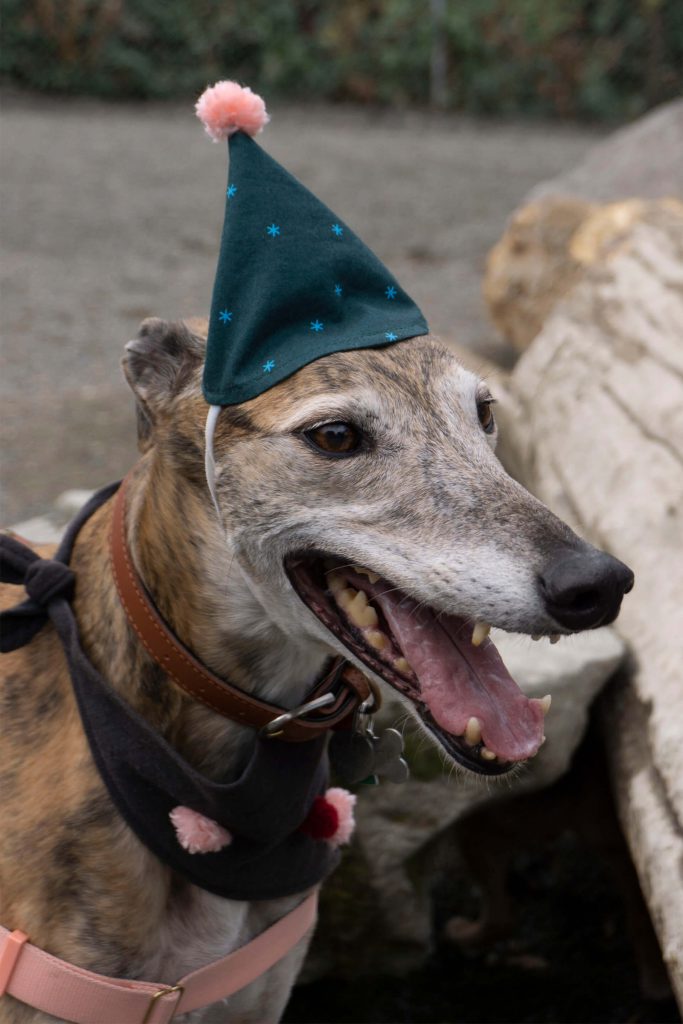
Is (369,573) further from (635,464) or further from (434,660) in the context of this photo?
(635,464)

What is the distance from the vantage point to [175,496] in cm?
234

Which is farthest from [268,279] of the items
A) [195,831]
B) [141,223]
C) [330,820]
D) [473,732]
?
[141,223]

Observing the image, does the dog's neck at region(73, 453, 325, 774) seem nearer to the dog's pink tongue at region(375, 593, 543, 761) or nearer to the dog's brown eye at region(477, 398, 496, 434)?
the dog's pink tongue at region(375, 593, 543, 761)

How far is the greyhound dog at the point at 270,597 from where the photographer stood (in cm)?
214

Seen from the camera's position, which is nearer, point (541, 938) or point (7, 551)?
point (7, 551)

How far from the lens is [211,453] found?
89.0 inches

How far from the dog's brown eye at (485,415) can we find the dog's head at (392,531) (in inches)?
4.8

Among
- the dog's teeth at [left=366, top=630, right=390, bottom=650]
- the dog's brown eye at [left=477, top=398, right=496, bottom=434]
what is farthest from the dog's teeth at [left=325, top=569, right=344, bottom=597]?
the dog's brown eye at [left=477, top=398, right=496, bottom=434]

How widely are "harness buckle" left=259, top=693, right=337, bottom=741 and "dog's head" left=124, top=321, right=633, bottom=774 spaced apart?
0.12 m

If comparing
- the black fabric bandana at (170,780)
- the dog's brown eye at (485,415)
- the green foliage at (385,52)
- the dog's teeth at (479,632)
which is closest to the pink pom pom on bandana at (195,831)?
the black fabric bandana at (170,780)

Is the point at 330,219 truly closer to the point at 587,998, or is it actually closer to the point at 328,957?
the point at 328,957

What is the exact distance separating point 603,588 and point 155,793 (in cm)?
93

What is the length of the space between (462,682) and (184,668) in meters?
0.51

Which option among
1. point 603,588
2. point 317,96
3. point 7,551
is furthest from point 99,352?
point 317,96
